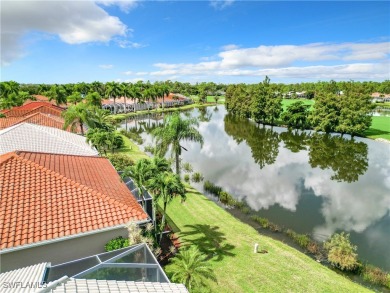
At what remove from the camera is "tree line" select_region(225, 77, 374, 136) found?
6138 centimetres

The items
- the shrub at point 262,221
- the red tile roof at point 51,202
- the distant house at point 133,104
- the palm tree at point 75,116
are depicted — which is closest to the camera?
the red tile roof at point 51,202

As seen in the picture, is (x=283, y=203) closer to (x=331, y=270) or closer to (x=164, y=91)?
→ (x=331, y=270)

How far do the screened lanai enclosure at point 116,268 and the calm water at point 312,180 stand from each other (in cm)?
1542

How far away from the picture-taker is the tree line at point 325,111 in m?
61.4

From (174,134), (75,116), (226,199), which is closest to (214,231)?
(226,199)

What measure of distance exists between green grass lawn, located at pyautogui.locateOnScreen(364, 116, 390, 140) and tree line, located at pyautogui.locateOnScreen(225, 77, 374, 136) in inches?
118

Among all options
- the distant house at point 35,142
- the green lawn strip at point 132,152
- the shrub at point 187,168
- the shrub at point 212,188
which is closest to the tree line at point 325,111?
the shrub at point 187,168

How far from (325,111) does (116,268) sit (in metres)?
65.6

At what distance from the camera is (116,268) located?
11594 millimetres

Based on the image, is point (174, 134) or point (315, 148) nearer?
point (174, 134)

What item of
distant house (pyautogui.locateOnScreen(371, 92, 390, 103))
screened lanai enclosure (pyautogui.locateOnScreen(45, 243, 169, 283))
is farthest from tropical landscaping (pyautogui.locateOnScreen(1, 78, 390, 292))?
distant house (pyautogui.locateOnScreen(371, 92, 390, 103))

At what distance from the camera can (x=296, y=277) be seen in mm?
16359

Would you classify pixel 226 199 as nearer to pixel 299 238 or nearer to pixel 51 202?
pixel 299 238

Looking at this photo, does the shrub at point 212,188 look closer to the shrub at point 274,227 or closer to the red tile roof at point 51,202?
the shrub at point 274,227
